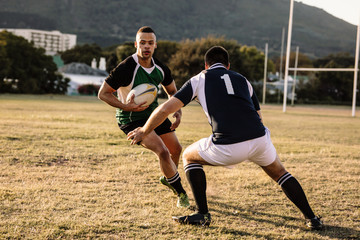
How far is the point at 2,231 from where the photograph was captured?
3.98m

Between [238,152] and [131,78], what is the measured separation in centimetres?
211

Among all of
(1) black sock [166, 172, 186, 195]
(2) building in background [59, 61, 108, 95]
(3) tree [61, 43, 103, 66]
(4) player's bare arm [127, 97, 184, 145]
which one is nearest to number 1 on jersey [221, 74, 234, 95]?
(4) player's bare arm [127, 97, 184, 145]

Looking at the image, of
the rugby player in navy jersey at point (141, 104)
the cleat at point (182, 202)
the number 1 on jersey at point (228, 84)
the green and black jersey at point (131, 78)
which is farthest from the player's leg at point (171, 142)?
the number 1 on jersey at point (228, 84)

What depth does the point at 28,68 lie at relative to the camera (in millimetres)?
57312

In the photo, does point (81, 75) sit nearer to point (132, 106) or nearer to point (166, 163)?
point (132, 106)

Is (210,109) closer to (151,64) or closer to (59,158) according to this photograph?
(151,64)

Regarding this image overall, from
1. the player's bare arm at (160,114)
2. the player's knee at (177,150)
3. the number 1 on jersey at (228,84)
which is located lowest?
the player's knee at (177,150)

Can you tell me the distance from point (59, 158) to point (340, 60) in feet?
302

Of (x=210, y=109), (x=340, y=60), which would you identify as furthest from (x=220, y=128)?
(x=340, y=60)

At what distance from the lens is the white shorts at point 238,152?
4168 mm

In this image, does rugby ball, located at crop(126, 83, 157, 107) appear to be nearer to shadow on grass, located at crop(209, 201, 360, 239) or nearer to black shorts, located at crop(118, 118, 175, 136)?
black shorts, located at crop(118, 118, 175, 136)

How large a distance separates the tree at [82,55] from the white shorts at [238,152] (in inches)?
3858

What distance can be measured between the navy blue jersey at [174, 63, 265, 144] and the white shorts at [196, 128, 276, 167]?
0.06 metres

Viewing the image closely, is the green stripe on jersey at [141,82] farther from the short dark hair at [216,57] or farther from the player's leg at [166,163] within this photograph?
the short dark hair at [216,57]
